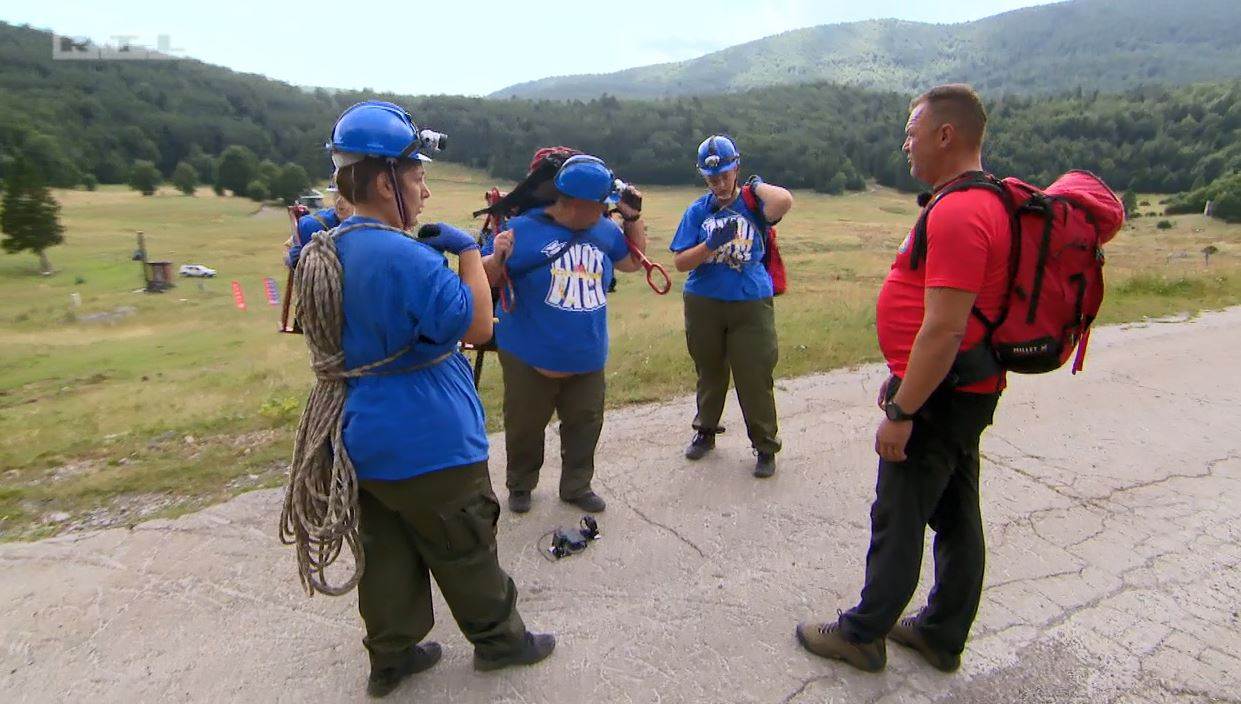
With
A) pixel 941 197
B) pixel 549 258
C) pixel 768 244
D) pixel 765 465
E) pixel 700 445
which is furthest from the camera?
pixel 700 445

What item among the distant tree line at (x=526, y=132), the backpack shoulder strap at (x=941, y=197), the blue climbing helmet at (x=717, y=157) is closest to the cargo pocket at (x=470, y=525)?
the backpack shoulder strap at (x=941, y=197)

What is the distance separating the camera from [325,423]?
2.35 meters

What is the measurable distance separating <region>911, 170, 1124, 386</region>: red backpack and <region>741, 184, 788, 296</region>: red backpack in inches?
82.5

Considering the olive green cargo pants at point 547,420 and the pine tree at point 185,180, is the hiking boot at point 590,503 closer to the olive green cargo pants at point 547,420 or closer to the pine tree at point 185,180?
the olive green cargo pants at point 547,420

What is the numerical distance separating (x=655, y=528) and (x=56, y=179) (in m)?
83.0

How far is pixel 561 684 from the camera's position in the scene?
267 centimetres

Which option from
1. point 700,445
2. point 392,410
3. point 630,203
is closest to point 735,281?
point 630,203

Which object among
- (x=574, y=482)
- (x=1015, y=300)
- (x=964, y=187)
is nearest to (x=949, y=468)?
(x=1015, y=300)

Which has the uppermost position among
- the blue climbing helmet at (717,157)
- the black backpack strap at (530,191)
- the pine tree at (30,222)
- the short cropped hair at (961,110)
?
the short cropped hair at (961,110)

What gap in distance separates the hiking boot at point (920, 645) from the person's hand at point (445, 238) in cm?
221

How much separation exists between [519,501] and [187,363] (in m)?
11.2

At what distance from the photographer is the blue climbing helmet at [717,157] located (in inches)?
168

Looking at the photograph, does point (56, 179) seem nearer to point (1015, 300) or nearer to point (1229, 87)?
point (1015, 300)

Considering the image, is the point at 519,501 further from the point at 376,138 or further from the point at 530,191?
the point at 376,138
